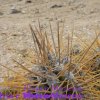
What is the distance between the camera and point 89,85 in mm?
1723

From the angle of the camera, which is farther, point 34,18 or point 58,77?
point 34,18

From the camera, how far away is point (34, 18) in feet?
16.0

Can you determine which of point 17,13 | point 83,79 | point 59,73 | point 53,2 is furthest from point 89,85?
point 53,2

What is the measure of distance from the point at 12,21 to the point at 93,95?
318 centimetres

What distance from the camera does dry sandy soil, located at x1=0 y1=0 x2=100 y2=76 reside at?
3.90 m

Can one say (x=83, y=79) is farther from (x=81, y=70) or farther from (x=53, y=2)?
(x=53, y=2)

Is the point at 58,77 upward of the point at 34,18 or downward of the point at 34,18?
downward

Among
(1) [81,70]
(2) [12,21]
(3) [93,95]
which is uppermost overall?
(2) [12,21]

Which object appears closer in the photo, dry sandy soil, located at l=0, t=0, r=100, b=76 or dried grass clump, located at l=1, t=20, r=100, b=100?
dried grass clump, located at l=1, t=20, r=100, b=100

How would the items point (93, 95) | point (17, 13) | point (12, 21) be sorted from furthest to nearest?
point (17, 13) < point (12, 21) < point (93, 95)

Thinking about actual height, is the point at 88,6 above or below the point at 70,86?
above

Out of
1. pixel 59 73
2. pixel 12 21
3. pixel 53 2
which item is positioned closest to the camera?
pixel 59 73

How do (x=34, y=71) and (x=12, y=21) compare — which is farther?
(x=12, y=21)

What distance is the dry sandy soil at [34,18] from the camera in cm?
390
